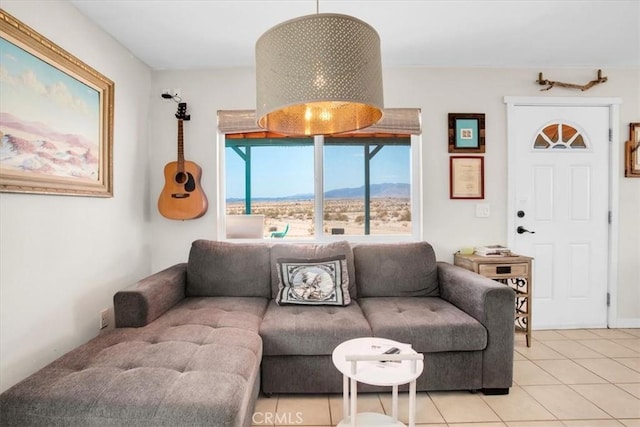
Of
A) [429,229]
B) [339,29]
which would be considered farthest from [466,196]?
[339,29]

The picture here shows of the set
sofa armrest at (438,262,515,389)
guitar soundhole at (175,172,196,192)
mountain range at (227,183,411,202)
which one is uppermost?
guitar soundhole at (175,172,196,192)

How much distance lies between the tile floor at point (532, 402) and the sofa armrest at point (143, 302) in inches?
32.6

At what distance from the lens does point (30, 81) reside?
1613mm

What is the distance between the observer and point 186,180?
2693mm

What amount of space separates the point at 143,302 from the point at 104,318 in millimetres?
600

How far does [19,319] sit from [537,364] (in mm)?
3108


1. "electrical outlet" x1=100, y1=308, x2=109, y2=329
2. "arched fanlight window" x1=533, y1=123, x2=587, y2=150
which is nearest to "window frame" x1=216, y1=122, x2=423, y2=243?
"electrical outlet" x1=100, y1=308, x2=109, y2=329

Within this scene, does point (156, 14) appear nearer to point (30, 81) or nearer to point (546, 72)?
point (30, 81)

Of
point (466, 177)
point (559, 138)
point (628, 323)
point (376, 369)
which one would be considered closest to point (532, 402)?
point (376, 369)

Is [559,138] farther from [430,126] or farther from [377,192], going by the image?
[377,192]

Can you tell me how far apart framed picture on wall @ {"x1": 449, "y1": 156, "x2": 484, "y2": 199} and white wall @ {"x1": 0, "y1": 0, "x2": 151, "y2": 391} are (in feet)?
8.85

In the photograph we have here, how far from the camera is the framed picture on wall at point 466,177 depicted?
286 cm

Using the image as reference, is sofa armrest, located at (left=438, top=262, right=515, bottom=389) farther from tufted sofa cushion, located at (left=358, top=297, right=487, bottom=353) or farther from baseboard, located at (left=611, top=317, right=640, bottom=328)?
baseboard, located at (left=611, top=317, right=640, bottom=328)

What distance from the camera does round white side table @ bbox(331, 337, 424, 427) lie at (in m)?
1.33
